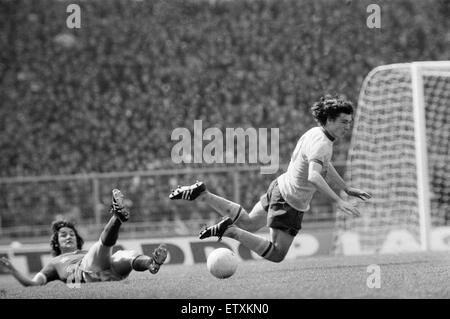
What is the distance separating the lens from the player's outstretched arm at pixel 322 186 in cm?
584

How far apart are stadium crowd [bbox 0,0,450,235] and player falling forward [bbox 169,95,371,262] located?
17.9ft

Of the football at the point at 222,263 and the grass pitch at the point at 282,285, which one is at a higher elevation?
the football at the point at 222,263

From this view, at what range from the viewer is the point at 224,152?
42.3ft

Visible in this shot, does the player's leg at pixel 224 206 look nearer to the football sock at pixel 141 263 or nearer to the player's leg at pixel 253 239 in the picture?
the player's leg at pixel 253 239

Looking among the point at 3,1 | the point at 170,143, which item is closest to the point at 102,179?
the point at 170,143

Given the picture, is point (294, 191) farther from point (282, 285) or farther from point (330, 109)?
point (282, 285)

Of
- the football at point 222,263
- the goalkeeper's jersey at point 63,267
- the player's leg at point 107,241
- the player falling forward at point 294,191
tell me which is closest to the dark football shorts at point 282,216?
the player falling forward at point 294,191

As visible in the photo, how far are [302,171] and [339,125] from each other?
489mm

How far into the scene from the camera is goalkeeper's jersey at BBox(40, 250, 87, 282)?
712 centimetres

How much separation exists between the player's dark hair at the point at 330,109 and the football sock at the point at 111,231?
1830 mm

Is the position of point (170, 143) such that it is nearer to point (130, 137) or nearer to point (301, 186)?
point (130, 137)

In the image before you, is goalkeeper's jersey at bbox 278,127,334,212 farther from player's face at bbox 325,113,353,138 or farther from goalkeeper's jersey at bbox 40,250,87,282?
goalkeeper's jersey at bbox 40,250,87,282

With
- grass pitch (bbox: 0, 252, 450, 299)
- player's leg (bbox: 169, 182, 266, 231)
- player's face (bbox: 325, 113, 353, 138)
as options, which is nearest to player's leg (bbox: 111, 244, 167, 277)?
grass pitch (bbox: 0, 252, 450, 299)

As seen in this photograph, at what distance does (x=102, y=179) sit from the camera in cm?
1235
